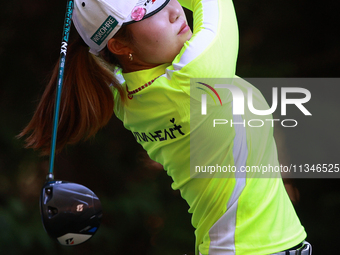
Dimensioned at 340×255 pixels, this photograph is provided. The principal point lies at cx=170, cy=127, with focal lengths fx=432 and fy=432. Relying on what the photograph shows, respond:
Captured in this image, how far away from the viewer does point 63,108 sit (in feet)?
4.22

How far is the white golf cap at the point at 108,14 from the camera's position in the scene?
1109 mm

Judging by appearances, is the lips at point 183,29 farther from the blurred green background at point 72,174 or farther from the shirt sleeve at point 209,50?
the blurred green background at point 72,174

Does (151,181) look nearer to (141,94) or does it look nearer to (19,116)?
(19,116)

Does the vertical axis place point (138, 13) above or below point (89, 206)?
above

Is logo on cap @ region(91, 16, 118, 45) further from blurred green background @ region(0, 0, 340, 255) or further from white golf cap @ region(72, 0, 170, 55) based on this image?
blurred green background @ region(0, 0, 340, 255)

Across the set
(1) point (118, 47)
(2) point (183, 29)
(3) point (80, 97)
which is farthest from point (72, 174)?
(2) point (183, 29)

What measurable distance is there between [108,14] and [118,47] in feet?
0.37

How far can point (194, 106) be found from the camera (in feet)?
3.70

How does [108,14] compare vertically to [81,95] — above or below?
above

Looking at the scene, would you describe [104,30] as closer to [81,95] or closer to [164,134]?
[81,95]

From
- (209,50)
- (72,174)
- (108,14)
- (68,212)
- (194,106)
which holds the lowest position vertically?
(72,174)

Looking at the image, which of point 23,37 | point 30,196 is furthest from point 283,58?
point 30,196

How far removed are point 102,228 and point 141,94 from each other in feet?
5.34

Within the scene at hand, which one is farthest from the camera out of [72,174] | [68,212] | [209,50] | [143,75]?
[72,174]
